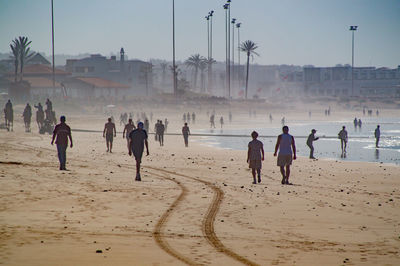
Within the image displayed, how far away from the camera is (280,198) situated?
12.8 metres

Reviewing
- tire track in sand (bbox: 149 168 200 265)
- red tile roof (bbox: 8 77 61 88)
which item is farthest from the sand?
red tile roof (bbox: 8 77 61 88)

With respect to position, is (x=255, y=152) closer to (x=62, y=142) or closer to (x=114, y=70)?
(x=62, y=142)

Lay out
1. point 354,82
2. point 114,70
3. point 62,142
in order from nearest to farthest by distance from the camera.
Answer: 1. point 62,142
2. point 114,70
3. point 354,82

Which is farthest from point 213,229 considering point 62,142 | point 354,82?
point 354,82

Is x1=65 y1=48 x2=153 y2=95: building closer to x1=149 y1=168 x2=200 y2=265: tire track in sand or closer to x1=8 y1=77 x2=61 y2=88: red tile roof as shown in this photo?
x1=8 y1=77 x2=61 y2=88: red tile roof

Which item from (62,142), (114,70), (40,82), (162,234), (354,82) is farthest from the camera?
(354,82)

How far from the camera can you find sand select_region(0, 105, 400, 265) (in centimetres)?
760

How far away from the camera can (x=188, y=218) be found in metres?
10.2

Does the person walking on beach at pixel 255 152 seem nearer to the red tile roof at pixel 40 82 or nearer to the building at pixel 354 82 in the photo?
the red tile roof at pixel 40 82

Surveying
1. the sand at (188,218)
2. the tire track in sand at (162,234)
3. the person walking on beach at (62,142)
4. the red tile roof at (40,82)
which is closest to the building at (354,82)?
the red tile roof at (40,82)

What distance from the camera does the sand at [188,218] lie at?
760 cm

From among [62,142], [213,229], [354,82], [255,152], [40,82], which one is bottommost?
[213,229]

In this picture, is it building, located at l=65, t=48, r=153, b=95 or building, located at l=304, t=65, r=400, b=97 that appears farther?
Result: building, located at l=304, t=65, r=400, b=97

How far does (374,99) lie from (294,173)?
131 m
